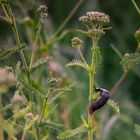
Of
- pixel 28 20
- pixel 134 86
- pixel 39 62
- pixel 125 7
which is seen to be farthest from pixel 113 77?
pixel 39 62

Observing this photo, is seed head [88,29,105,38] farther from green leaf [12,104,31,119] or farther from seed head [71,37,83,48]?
green leaf [12,104,31,119]

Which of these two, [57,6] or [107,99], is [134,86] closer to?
[57,6]

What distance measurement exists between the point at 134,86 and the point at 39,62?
8.24ft

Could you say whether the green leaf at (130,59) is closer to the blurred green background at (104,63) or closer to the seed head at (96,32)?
the seed head at (96,32)

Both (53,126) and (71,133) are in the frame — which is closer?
(71,133)

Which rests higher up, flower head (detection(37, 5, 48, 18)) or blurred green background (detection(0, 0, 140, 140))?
flower head (detection(37, 5, 48, 18))

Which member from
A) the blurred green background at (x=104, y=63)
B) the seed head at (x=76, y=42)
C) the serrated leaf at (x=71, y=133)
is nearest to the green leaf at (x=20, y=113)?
the serrated leaf at (x=71, y=133)

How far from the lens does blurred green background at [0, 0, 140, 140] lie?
296 centimetres

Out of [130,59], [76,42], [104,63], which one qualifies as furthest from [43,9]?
[104,63]

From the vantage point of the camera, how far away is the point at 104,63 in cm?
405

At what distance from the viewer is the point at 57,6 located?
448 cm

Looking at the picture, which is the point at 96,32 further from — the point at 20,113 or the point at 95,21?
the point at 20,113

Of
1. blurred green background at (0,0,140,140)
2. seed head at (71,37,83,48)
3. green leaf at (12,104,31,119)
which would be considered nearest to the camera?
green leaf at (12,104,31,119)

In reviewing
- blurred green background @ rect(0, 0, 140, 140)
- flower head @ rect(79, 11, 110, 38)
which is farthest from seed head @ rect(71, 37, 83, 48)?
blurred green background @ rect(0, 0, 140, 140)
